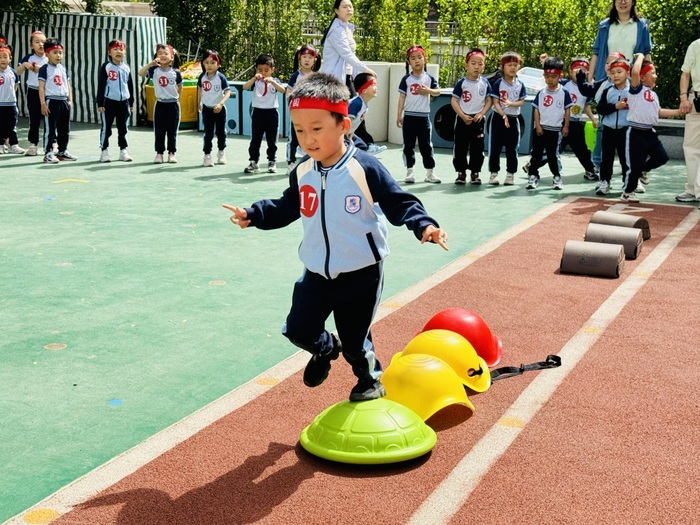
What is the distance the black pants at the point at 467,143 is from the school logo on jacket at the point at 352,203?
9.44 meters

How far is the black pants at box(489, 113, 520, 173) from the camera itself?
13.7m

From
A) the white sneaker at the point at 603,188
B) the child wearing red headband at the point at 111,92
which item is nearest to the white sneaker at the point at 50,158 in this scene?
the child wearing red headband at the point at 111,92

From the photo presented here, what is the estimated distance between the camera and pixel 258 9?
27.7 meters

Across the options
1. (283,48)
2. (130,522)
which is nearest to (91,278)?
(130,522)

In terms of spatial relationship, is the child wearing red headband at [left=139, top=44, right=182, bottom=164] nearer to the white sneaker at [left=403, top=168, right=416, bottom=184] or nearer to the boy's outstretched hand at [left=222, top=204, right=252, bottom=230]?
the white sneaker at [left=403, top=168, right=416, bottom=184]

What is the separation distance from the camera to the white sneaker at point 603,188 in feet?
42.7

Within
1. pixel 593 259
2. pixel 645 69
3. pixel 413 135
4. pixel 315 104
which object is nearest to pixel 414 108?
pixel 413 135

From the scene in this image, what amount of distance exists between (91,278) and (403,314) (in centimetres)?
281

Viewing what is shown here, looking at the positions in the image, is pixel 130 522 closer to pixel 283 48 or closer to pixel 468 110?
pixel 468 110

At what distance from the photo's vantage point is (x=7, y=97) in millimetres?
15656

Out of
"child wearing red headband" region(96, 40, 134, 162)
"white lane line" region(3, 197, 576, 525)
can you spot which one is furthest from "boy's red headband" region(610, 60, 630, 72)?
"child wearing red headband" region(96, 40, 134, 162)

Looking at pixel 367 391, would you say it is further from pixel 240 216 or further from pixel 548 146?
pixel 548 146

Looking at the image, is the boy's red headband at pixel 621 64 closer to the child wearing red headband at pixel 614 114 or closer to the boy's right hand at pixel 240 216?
the child wearing red headband at pixel 614 114

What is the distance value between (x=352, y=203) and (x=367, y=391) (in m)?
1.00
